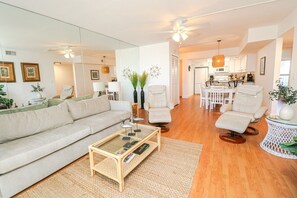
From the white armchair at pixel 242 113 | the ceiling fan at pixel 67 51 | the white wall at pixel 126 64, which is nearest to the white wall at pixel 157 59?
the white wall at pixel 126 64

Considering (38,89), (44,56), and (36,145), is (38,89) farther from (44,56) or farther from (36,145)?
(36,145)

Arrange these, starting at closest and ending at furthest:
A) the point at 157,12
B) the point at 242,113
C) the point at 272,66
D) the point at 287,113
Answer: the point at 287,113, the point at 157,12, the point at 242,113, the point at 272,66

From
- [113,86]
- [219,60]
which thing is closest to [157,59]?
[113,86]

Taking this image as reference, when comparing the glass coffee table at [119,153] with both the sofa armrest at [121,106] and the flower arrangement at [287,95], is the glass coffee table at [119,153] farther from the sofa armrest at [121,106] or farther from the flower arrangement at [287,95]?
the flower arrangement at [287,95]

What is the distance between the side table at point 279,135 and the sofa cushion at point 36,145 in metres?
2.91

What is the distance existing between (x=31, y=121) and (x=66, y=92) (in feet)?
4.09

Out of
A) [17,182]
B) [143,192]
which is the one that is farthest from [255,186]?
[17,182]

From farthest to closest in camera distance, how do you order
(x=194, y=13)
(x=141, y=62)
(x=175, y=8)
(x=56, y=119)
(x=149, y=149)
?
(x=141, y=62)
(x=194, y=13)
(x=175, y=8)
(x=56, y=119)
(x=149, y=149)

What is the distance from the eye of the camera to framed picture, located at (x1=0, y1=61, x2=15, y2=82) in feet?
7.16

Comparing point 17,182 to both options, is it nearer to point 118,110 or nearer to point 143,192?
point 143,192

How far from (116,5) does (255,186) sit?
316cm

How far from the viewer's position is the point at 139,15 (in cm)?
277

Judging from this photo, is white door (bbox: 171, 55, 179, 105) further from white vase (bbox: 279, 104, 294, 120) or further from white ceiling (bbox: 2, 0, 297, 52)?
white vase (bbox: 279, 104, 294, 120)

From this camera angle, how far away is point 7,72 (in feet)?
7.39
